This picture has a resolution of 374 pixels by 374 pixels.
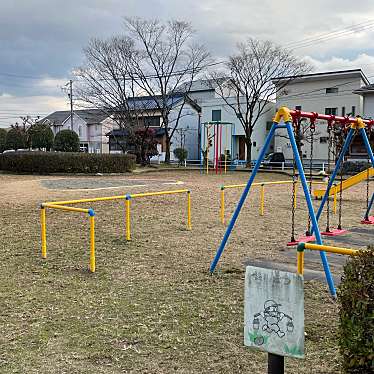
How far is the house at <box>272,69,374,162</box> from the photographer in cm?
3123

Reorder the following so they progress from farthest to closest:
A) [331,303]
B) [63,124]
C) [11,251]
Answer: [63,124]
[11,251]
[331,303]

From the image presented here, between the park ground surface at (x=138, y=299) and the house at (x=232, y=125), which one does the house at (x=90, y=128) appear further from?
the park ground surface at (x=138, y=299)

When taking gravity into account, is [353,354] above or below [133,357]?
above

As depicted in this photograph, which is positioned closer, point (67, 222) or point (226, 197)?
point (67, 222)

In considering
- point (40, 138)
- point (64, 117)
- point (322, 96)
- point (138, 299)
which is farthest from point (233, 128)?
point (138, 299)

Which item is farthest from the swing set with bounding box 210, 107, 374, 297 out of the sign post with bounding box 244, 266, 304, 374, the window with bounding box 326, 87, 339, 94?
the window with bounding box 326, 87, 339, 94

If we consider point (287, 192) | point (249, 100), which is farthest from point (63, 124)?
point (287, 192)

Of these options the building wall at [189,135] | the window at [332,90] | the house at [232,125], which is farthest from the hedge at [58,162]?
the building wall at [189,135]

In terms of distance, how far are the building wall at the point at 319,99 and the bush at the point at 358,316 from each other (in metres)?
29.4

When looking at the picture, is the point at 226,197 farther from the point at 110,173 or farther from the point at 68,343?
the point at 110,173

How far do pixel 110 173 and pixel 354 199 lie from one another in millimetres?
11624

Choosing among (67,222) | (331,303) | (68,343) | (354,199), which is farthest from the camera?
(354,199)

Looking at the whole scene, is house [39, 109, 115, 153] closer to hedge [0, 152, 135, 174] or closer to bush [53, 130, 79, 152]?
bush [53, 130, 79, 152]

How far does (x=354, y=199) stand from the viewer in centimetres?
1282
